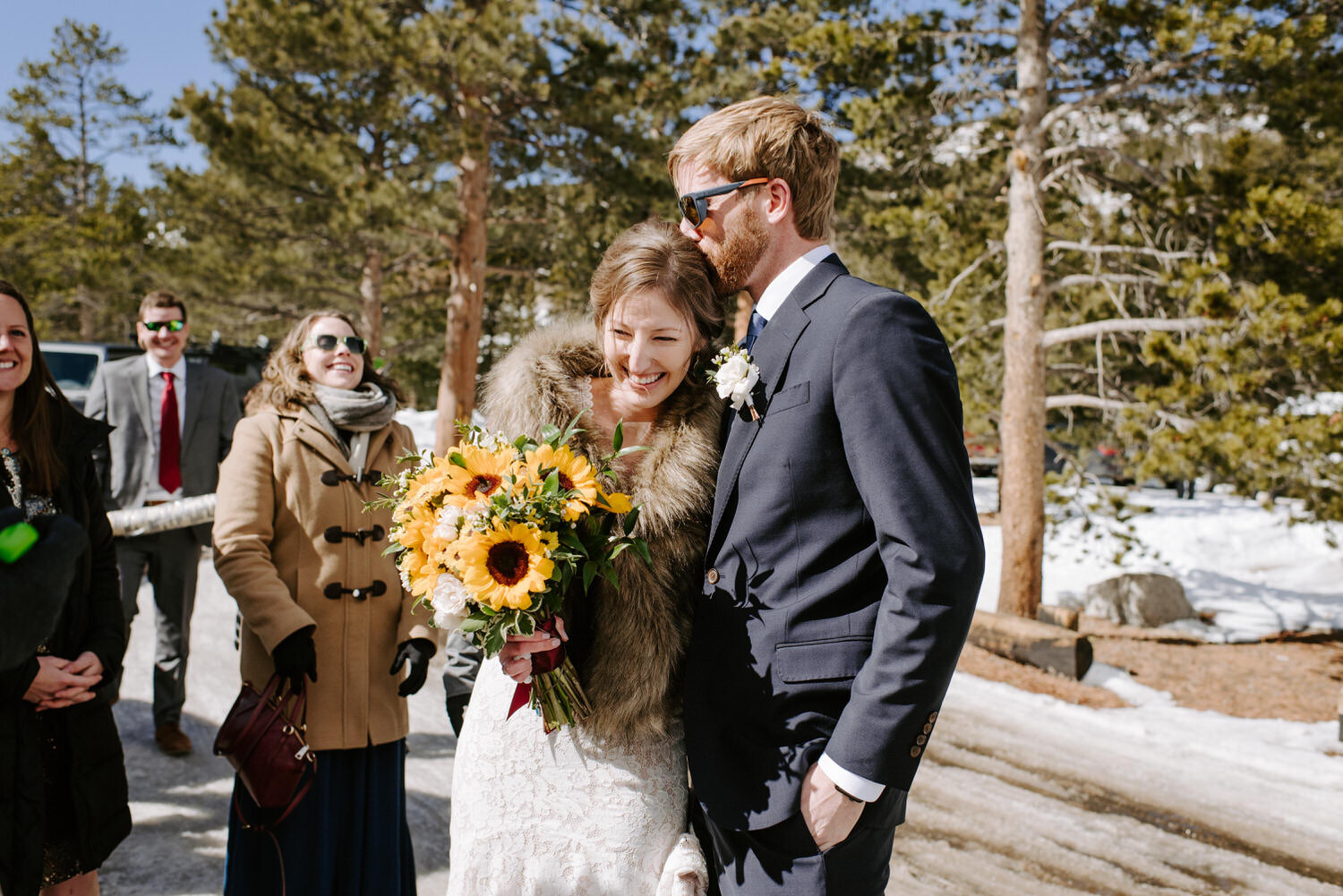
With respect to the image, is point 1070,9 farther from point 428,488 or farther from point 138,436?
point 428,488

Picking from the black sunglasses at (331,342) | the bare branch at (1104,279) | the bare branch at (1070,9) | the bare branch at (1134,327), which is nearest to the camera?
the black sunglasses at (331,342)

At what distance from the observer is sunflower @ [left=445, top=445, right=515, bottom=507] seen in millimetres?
1872

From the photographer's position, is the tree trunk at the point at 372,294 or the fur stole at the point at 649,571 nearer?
the fur stole at the point at 649,571

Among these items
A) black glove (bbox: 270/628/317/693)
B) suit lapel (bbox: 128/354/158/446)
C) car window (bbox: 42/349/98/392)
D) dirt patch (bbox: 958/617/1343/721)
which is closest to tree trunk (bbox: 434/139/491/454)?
car window (bbox: 42/349/98/392)

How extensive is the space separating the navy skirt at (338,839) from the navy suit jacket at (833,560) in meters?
1.58

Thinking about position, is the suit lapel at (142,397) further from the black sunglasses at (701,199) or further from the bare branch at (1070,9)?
the bare branch at (1070,9)

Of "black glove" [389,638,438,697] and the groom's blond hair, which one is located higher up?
the groom's blond hair

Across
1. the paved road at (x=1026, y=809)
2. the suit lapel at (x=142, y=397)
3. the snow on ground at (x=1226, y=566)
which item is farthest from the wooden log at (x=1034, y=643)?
the suit lapel at (x=142, y=397)

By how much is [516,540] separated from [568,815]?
719mm

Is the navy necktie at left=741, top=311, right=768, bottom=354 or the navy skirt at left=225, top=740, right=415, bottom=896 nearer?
the navy necktie at left=741, top=311, right=768, bottom=354

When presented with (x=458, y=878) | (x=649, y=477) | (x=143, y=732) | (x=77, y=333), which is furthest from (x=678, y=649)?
A: (x=77, y=333)

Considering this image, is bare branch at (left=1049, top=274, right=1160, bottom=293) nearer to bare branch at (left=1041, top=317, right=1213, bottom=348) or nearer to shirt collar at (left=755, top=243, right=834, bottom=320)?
bare branch at (left=1041, top=317, right=1213, bottom=348)

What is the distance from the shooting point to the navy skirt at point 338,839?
9.03 ft

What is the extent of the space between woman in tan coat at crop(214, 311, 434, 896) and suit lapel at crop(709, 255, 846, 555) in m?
1.60
